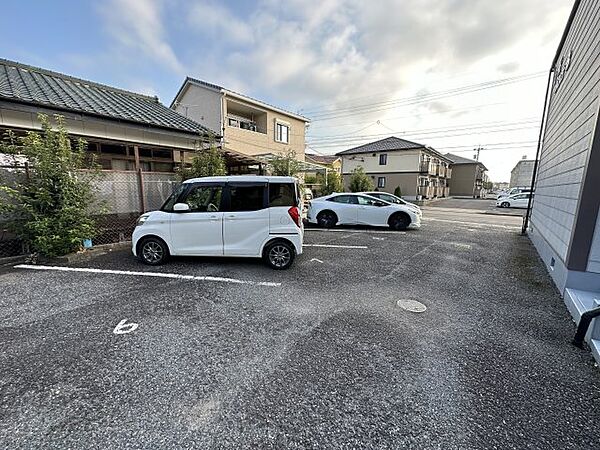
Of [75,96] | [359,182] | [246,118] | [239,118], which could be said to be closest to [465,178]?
[359,182]

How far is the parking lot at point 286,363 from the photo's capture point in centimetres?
183

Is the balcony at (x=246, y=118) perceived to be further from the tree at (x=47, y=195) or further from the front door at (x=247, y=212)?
the front door at (x=247, y=212)

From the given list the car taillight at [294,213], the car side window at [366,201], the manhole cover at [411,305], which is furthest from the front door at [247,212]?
the car side window at [366,201]

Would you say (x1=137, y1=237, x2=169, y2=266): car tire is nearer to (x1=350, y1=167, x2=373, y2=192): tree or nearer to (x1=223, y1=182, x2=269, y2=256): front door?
(x1=223, y1=182, x2=269, y2=256): front door

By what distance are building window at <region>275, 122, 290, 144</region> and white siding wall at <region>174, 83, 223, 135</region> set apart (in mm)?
4462

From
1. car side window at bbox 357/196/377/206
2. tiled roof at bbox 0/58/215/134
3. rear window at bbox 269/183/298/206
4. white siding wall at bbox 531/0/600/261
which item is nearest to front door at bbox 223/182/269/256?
rear window at bbox 269/183/298/206

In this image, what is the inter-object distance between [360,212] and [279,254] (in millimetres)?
5470

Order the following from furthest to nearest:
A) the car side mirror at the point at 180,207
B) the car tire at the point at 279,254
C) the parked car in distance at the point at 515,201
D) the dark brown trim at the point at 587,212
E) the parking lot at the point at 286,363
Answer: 1. the parked car in distance at the point at 515,201
2. the car tire at the point at 279,254
3. the car side mirror at the point at 180,207
4. the dark brown trim at the point at 587,212
5. the parking lot at the point at 286,363

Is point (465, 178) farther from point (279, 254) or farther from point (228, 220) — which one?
point (228, 220)

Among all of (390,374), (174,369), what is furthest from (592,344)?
(174,369)

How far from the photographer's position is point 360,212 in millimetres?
9742

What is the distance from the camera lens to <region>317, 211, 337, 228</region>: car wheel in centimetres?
1002

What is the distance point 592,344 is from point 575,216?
6.37 feet

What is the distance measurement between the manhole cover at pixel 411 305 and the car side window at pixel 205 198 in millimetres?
3494
